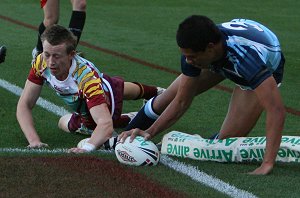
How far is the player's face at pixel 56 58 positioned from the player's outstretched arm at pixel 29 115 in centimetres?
29

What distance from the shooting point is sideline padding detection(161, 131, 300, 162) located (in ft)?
19.0

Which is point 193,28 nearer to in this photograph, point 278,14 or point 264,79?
point 264,79

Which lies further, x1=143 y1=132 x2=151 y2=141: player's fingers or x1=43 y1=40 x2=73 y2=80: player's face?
x1=43 y1=40 x2=73 y2=80: player's face

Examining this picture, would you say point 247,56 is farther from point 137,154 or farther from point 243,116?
point 137,154

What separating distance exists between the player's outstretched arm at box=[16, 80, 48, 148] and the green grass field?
104mm

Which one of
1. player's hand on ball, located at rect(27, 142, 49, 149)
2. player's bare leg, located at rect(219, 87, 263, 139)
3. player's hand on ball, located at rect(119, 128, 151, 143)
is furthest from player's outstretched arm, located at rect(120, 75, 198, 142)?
player's hand on ball, located at rect(27, 142, 49, 149)

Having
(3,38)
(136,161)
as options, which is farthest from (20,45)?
(136,161)

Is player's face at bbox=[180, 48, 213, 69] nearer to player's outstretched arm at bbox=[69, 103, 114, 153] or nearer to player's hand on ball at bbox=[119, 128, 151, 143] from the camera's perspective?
player's hand on ball at bbox=[119, 128, 151, 143]

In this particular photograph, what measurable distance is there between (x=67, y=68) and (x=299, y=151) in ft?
5.70

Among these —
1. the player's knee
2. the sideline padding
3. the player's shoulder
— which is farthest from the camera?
the player's knee

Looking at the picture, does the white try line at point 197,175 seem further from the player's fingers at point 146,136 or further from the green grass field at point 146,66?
the player's fingers at point 146,136

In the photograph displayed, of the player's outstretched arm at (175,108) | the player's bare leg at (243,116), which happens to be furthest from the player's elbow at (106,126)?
the player's bare leg at (243,116)

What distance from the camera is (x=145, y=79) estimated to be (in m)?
9.53

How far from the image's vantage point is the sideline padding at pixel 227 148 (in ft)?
19.0
